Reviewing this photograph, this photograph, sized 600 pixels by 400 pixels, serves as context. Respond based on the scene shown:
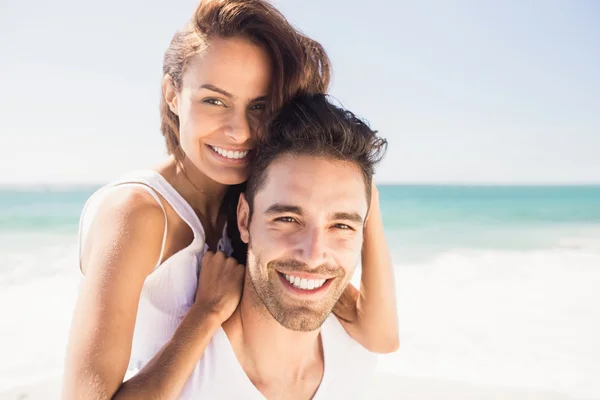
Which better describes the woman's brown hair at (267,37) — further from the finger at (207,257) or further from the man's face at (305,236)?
the finger at (207,257)

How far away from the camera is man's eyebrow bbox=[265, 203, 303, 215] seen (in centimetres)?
239

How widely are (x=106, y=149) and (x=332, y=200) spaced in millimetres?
28487

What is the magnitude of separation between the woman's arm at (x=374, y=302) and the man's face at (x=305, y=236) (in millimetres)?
387

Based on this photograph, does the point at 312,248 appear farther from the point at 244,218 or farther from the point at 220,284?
the point at 220,284

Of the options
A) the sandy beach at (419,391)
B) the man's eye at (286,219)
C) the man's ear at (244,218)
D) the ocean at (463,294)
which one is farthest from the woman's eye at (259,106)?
the ocean at (463,294)

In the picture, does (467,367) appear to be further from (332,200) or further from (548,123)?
(548,123)

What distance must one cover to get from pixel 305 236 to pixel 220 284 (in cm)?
56

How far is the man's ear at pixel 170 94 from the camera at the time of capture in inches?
110

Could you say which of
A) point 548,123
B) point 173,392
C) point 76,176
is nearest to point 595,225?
point 548,123

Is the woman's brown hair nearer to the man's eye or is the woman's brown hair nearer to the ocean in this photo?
the man's eye

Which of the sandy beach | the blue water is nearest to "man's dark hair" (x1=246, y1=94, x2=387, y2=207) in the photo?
the sandy beach

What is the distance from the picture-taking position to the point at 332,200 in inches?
94.0

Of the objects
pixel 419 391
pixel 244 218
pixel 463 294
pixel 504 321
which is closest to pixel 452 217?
pixel 463 294

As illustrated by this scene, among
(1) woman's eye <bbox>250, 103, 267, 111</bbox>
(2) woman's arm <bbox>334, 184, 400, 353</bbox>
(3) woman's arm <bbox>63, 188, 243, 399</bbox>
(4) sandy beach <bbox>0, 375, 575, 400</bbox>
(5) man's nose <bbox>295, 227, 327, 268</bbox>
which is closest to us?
(3) woman's arm <bbox>63, 188, 243, 399</bbox>
